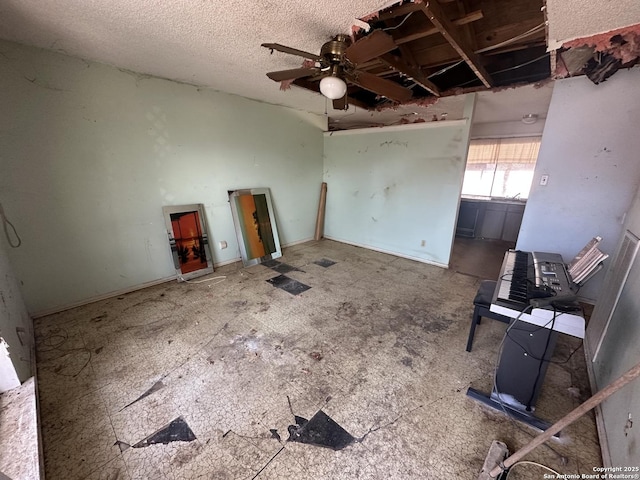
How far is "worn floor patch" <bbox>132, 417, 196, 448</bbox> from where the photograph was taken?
1259 millimetres

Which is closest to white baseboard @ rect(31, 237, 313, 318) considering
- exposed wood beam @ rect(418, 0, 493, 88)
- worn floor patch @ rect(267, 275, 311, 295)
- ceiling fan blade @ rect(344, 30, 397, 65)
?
worn floor patch @ rect(267, 275, 311, 295)

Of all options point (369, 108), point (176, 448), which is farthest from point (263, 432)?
point (369, 108)

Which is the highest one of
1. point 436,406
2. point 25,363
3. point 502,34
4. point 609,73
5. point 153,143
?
point 502,34

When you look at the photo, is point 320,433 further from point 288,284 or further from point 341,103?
point 341,103

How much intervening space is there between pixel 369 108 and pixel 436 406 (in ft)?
12.3

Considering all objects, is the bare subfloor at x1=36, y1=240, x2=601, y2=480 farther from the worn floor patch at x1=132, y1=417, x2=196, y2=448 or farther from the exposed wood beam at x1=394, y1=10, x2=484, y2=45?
the exposed wood beam at x1=394, y1=10, x2=484, y2=45

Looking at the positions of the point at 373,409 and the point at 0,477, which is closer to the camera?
the point at 0,477

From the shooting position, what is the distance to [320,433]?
4.29 feet

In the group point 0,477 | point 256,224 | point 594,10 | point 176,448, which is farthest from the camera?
point 256,224

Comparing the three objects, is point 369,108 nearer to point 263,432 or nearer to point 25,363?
point 263,432

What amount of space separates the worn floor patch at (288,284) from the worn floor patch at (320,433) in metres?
1.47

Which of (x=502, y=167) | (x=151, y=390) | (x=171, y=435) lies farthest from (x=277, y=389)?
(x=502, y=167)

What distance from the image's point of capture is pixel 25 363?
1.51 metres

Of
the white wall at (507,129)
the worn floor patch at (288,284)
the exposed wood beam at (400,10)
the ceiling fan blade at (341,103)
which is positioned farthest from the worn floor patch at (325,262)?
the white wall at (507,129)
